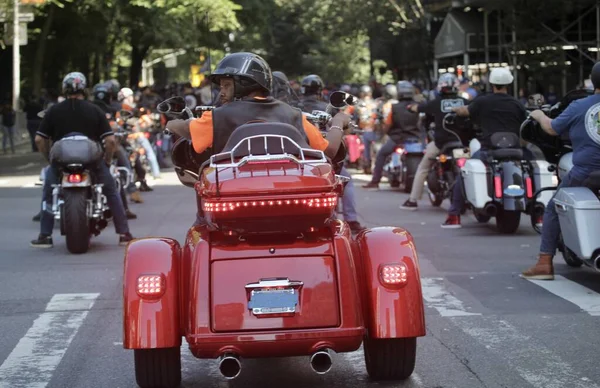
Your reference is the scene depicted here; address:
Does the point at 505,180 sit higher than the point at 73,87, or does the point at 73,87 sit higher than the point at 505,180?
the point at 73,87

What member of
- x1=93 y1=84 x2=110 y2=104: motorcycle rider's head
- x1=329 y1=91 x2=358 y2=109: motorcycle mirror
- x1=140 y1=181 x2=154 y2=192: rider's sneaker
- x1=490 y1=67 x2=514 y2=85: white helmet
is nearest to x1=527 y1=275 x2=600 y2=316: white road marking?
x1=329 y1=91 x2=358 y2=109: motorcycle mirror

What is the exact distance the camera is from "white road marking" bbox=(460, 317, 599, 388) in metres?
6.79

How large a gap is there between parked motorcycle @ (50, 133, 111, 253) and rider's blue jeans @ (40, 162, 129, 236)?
30cm

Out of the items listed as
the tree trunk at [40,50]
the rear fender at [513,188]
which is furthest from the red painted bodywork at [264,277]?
the tree trunk at [40,50]

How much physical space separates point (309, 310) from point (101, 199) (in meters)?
7.86

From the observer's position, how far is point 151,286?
20.2 ft

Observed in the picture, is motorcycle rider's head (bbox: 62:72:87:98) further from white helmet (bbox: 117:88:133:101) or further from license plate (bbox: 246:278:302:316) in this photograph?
white helmet (bbox: 117:88:133:101)

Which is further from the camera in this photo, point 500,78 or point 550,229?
point 500,78

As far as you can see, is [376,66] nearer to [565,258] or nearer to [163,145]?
[163,145]

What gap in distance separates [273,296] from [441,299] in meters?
3.99

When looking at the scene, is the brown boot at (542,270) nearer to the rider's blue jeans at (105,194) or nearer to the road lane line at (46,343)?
the road lane line at (46,343)

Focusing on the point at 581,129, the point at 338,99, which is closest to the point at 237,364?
the point at 338,99

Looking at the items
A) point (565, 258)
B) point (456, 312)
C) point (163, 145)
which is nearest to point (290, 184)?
point (456, 312)

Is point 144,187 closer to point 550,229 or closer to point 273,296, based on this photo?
point 550,229
